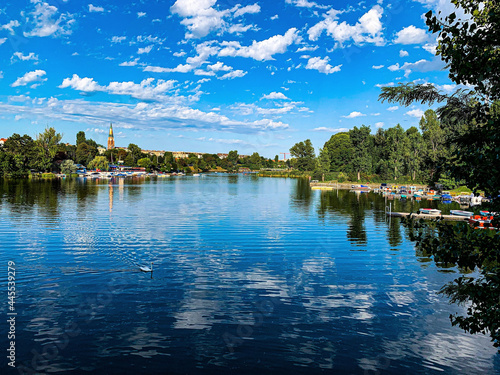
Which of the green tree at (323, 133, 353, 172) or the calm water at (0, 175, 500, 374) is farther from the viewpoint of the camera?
the green tree at (323, 133, 353, 172)

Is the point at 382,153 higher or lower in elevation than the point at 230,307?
higher

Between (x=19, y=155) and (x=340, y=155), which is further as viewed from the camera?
(x=340, y=155)

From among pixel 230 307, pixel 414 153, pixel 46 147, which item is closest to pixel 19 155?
pixel 46 147

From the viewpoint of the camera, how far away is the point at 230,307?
20.4 metres

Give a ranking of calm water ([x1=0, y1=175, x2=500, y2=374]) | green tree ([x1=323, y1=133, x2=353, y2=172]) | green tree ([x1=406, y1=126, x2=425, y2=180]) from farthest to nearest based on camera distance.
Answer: green tree ([x1=323, y1=133, x2=353, y2=172])
green tree ([x1=406, y1=126, x2=425, y2=180])
calm water ([x1=0, y1=175, x2=500, y2=374])

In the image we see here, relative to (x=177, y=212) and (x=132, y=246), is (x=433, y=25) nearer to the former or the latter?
(x=132, y=246)

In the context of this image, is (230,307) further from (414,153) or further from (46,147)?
(46,147)

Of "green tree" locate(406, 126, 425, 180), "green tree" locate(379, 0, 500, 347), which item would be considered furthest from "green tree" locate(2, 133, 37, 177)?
"green tree" locate(379, 0, 500, 347)

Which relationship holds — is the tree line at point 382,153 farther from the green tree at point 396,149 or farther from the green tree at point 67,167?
the green tree at point 67,167

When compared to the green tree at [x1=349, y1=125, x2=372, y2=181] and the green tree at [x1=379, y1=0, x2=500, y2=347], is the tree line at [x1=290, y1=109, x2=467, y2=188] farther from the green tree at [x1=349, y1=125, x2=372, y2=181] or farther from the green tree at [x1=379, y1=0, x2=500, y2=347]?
the green tree at [x1=379, y1=0, x2=500, y2=347]

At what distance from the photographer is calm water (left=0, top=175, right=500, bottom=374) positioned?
1507 cm

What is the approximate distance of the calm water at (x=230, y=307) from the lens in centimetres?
1507

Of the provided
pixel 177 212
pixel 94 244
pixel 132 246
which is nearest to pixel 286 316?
pixel 132 246

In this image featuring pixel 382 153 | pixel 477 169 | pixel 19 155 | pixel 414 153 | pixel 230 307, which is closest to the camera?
pixel 477 169
